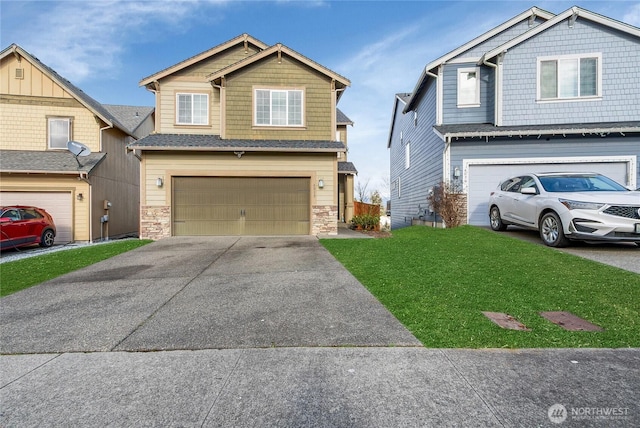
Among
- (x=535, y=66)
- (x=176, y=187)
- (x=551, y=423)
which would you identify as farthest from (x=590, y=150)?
(x=176, y=187)

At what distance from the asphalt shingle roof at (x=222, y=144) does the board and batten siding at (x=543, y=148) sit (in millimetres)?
4459

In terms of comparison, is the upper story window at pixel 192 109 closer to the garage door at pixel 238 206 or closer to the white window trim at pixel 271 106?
the white window trim at pixel 271 106

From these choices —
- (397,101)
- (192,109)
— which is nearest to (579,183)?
(192,109)

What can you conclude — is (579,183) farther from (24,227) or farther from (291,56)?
(24,227)

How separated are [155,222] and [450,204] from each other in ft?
34.5

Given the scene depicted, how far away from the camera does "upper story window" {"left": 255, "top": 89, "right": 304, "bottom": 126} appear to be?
1246 centimetres

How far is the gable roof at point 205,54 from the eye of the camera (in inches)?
486

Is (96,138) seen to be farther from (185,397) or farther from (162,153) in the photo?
(185,397)

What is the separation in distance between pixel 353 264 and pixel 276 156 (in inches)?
256

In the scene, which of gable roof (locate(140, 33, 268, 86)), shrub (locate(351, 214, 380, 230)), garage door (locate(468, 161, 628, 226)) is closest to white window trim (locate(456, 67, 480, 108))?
garage door (locate(468, 161, 628, 226))

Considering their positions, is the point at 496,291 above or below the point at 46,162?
below

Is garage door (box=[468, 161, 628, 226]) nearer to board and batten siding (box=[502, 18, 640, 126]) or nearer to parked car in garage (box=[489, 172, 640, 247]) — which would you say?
board and batten siding (box=[502, 18, 640, 126])

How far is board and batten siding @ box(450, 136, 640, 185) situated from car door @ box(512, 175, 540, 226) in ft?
10.2

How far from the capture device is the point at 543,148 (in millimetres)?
11555
